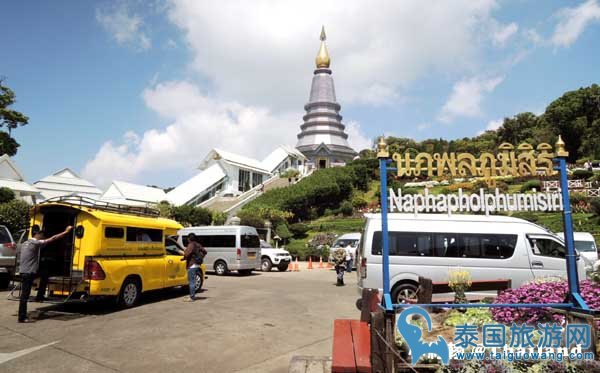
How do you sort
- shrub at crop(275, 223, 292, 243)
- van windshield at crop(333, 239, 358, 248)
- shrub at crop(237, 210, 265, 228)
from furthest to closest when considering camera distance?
shrub at crop(275, 223, 292, 243) < shrub at crop(237, 210, 265, 228) < van windshield at crop(333, 239, 358, 248)

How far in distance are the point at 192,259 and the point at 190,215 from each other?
20.8 meters

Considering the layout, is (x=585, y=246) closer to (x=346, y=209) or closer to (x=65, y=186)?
(x=346, y=209)

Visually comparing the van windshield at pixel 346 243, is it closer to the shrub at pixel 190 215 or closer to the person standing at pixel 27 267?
the shrub at pixel 190 215

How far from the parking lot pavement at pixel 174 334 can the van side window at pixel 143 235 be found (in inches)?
62.9

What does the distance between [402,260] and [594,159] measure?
164 ft

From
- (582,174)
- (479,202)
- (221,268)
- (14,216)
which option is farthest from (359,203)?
(479,202)

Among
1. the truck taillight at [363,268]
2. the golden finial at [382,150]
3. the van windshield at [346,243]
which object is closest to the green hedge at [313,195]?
the van windshield at [346,243]

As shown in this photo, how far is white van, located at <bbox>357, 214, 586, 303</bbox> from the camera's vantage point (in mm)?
9328

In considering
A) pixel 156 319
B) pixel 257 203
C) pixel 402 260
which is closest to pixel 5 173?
pixel 257 203

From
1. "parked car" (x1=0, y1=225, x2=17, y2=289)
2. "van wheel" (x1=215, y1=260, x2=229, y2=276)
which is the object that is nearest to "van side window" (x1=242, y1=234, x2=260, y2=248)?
"van wheel" (x1=215, y1=260, x2=229, y2=276)

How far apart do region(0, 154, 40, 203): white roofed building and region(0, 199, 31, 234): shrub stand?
13620 mm

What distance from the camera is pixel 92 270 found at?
8.30 meters

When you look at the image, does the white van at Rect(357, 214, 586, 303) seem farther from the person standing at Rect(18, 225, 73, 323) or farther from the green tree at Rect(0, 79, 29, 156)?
the green tree at Rect(0, 79, 29, 156)

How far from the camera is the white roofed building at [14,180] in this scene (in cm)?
3342
